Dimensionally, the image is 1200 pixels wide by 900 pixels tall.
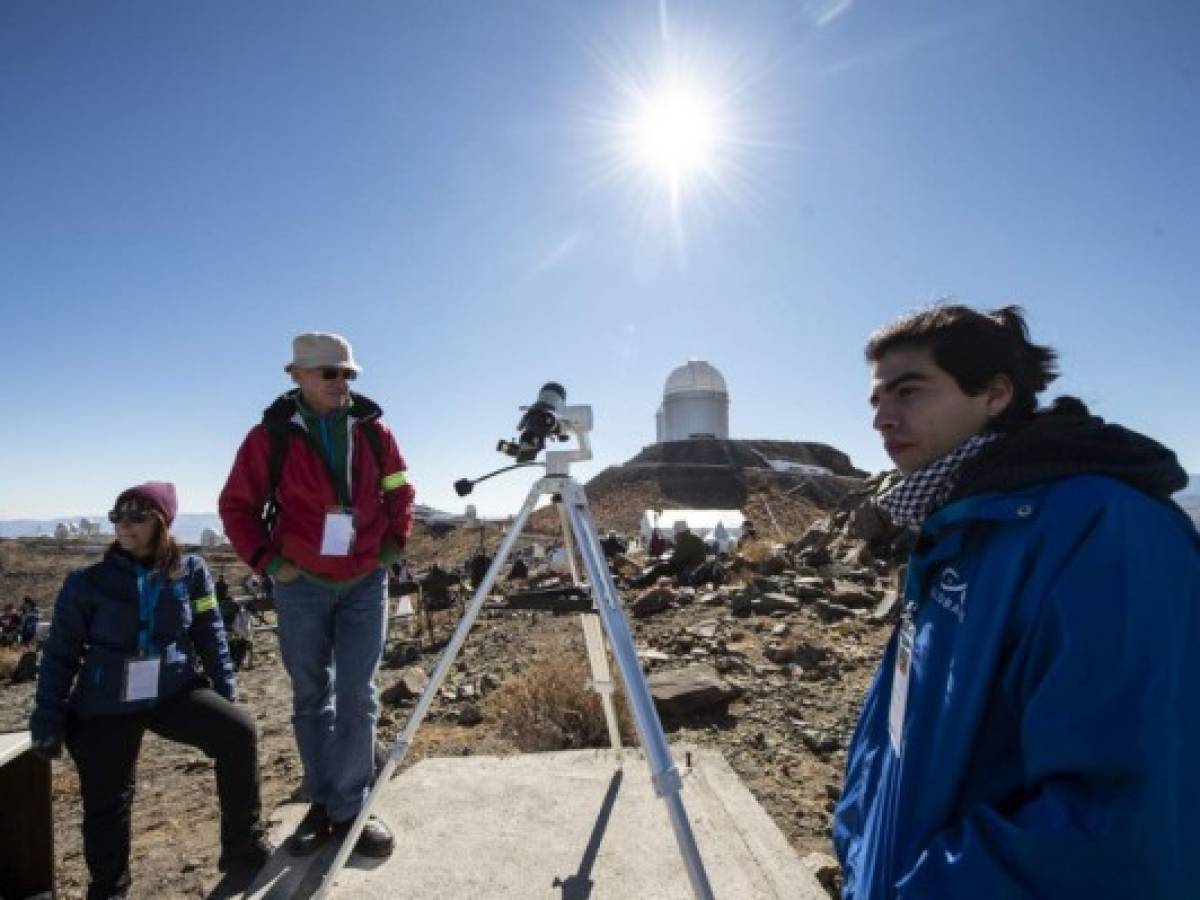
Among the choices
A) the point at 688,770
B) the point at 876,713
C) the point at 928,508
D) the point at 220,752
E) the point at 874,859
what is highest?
the point at 928,508

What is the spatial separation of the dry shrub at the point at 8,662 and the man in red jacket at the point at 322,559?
12.5 metres

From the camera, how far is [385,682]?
24.9 ft

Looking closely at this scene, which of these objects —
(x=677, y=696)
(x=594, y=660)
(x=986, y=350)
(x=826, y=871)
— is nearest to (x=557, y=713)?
(x=677, y=696)

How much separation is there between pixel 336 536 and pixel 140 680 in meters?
0.99

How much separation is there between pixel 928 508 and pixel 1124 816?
65 centimetres

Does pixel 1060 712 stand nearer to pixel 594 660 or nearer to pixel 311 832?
pixel 594 660

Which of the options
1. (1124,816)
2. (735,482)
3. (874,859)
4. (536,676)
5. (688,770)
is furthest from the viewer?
(735,482)

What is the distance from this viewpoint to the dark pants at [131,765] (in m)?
2.71

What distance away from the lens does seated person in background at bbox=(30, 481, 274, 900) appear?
2732mm

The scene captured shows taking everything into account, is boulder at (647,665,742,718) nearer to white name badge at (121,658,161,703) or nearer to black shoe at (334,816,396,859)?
black shoe at (334,816,396,859)

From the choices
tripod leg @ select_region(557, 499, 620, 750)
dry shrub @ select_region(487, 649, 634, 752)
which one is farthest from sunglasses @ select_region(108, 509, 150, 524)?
dry shrub @ select_region(487, 649, 634, 752)

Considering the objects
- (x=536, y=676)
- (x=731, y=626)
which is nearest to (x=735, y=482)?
(x=731, y=626)

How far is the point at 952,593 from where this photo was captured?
124cm

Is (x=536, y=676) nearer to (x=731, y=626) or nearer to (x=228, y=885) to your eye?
(x=228, y=885)
